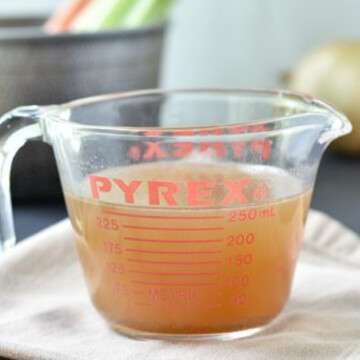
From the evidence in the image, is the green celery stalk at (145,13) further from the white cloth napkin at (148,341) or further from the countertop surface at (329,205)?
the white cloth napkin at (148,341)

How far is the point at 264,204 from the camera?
26.8 inches

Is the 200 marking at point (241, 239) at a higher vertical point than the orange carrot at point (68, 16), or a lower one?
lower

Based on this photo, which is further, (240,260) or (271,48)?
(271,48)

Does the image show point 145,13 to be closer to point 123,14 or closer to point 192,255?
point 123,14

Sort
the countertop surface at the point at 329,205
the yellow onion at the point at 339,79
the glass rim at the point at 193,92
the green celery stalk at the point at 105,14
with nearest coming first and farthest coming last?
the glass rim at the point at 193,92
the countertop surface at the point at 329,205
the green celery stalk at the point at 105,14
the yellow onion at the point at 339,79

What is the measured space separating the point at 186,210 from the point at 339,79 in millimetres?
705

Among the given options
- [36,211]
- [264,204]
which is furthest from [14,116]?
[36,211]

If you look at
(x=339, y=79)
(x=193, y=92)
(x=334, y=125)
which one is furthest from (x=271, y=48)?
(x=334, y=125)

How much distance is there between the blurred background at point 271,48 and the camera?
1.30 m

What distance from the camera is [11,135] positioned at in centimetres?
75

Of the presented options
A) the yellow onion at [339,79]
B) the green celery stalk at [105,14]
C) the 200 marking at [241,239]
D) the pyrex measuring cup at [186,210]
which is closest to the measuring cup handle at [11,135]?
the pyrex measuring cup at [186,210]

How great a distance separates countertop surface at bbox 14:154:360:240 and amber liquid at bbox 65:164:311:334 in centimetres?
32

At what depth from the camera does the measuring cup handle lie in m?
0.74

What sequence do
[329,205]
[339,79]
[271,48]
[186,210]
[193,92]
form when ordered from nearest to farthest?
1. [186,210]
2. [193,92]
3. [329,205]
4. [339,79]
5. [271,48]
